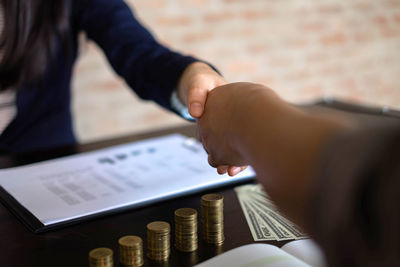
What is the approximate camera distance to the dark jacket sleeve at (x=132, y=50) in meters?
0.91

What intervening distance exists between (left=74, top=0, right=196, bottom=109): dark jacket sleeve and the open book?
0.41m

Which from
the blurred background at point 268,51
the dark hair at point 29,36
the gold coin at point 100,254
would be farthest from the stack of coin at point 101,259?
the blurred background at point 268,51

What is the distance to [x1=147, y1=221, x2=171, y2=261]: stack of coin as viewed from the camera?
→ 56 cm

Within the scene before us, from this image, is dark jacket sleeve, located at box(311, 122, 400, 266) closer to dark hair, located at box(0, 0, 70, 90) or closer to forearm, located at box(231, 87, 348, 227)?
forearm, located at box(231, 87, 348, 227)

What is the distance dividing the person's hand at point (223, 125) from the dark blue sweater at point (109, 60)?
232 millimetres

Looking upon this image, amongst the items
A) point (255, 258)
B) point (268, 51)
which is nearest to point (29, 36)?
point (255, 258)

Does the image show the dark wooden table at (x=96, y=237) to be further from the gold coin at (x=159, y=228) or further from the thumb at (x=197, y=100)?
the thumb at (x=197, y=100)

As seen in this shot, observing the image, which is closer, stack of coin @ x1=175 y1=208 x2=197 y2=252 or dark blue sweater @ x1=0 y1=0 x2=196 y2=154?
stack of coin @ x1=175 y1=208 x2=197 y2=252

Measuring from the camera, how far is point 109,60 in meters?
1.11

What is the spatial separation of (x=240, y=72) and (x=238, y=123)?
217 cm

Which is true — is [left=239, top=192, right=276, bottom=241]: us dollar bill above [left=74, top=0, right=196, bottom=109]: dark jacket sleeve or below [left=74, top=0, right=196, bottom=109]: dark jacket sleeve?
below

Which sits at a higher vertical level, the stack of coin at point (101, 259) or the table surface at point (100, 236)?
the stack of coin at point (101, 259)

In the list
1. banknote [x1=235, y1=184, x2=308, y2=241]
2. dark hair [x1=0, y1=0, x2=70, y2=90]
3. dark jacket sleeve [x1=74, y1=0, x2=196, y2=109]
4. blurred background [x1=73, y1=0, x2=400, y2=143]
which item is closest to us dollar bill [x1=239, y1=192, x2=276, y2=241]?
banknote [x1=235, y1=184, x2=308, y2=241]

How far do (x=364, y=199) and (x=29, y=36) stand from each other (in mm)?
1023
